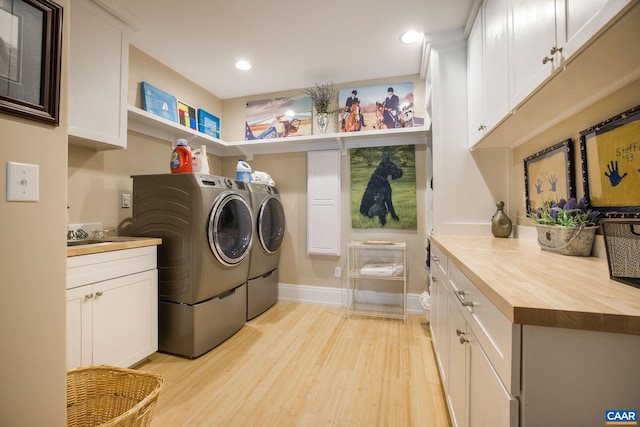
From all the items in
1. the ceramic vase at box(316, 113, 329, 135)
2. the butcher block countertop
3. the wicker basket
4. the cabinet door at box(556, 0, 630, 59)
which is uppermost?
the ceramic vase at box(316, 113, 329, 135)

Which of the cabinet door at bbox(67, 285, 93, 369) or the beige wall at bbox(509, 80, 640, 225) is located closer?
the beige wall at bbox(509, 80, 640, 225)

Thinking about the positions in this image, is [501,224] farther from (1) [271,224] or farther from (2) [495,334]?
(1) [271,224]

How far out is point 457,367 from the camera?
1113 millimetres

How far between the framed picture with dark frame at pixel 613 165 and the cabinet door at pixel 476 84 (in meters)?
0.57

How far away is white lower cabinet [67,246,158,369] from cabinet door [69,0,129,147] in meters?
0.81

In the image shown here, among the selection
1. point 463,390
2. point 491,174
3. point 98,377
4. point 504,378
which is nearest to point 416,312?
point 491,174

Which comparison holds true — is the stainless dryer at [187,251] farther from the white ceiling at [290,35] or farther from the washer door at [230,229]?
the white ceiling at [290,35]

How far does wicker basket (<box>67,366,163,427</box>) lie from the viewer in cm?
109

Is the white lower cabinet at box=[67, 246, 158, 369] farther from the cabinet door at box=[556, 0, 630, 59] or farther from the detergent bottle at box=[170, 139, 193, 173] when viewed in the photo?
the cabinet door at box=[556, 0, 630, 59]

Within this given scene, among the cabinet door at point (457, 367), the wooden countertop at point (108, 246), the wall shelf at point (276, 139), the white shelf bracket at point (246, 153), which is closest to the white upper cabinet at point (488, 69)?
the wall shelf at point (276, 139)

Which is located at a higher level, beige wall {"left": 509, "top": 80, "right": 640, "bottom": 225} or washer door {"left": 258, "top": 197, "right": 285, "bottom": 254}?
beige wall {"left": 509, "top": 80, "right": 640, "bottom": 225}

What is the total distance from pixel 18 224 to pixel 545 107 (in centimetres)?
201
